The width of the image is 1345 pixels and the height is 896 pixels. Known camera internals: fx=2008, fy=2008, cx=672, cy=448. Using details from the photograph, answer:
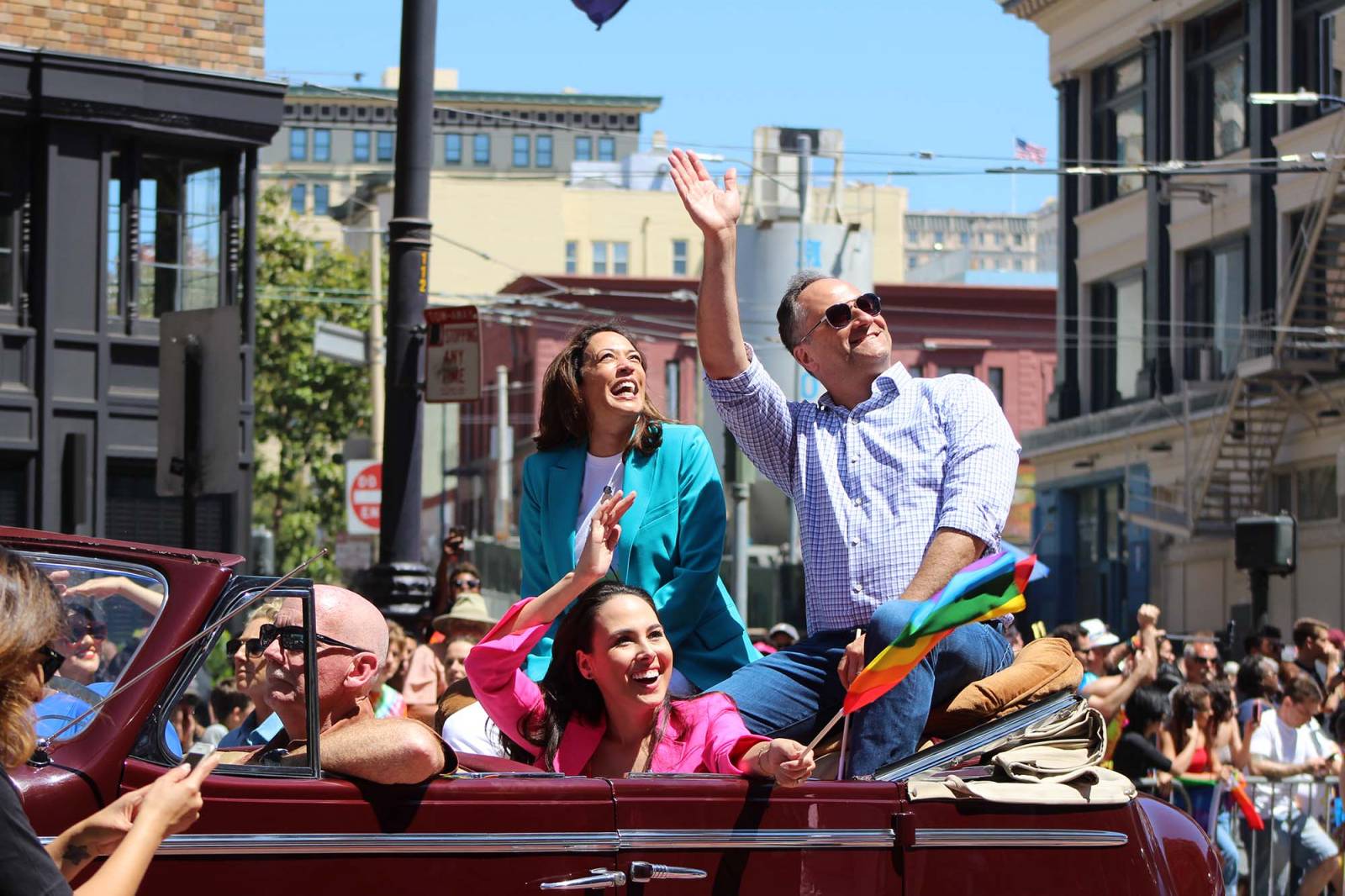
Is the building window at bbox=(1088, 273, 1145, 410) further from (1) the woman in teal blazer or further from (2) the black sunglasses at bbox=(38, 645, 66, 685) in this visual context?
(2) the black sunglasses at bbox=(38, 645, 66, 685)

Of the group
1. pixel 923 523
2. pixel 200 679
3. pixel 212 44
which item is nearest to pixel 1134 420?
pixel 212 44

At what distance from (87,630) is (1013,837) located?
228 centimetres

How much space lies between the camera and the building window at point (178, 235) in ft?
69.6

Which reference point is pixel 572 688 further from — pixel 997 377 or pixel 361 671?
pixel 997 377

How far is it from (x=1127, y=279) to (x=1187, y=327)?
300 cm

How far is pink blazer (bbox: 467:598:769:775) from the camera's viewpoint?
507 centimetres

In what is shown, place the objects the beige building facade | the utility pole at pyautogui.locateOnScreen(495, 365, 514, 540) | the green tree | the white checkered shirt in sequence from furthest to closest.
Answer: the utility pole at pyautogui.locateOnScreen(495, 365, 514, 540)
the green tree
the beige building facade
the white checkered shirt

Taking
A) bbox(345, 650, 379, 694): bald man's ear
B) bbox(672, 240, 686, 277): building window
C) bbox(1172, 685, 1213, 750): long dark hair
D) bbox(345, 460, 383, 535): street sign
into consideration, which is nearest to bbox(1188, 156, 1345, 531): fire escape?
bbox(345, 460, 383, 535): street sign

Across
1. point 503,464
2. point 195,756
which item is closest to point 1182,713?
point 195,756

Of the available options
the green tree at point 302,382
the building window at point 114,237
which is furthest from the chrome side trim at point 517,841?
the green tree at point 302,382

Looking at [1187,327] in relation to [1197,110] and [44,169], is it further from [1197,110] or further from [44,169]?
[44,169]

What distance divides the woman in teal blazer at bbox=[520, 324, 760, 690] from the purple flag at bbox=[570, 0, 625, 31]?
18.1 feet

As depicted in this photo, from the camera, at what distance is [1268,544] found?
2017 centimetres

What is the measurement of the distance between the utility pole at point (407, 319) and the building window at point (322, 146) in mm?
116646
